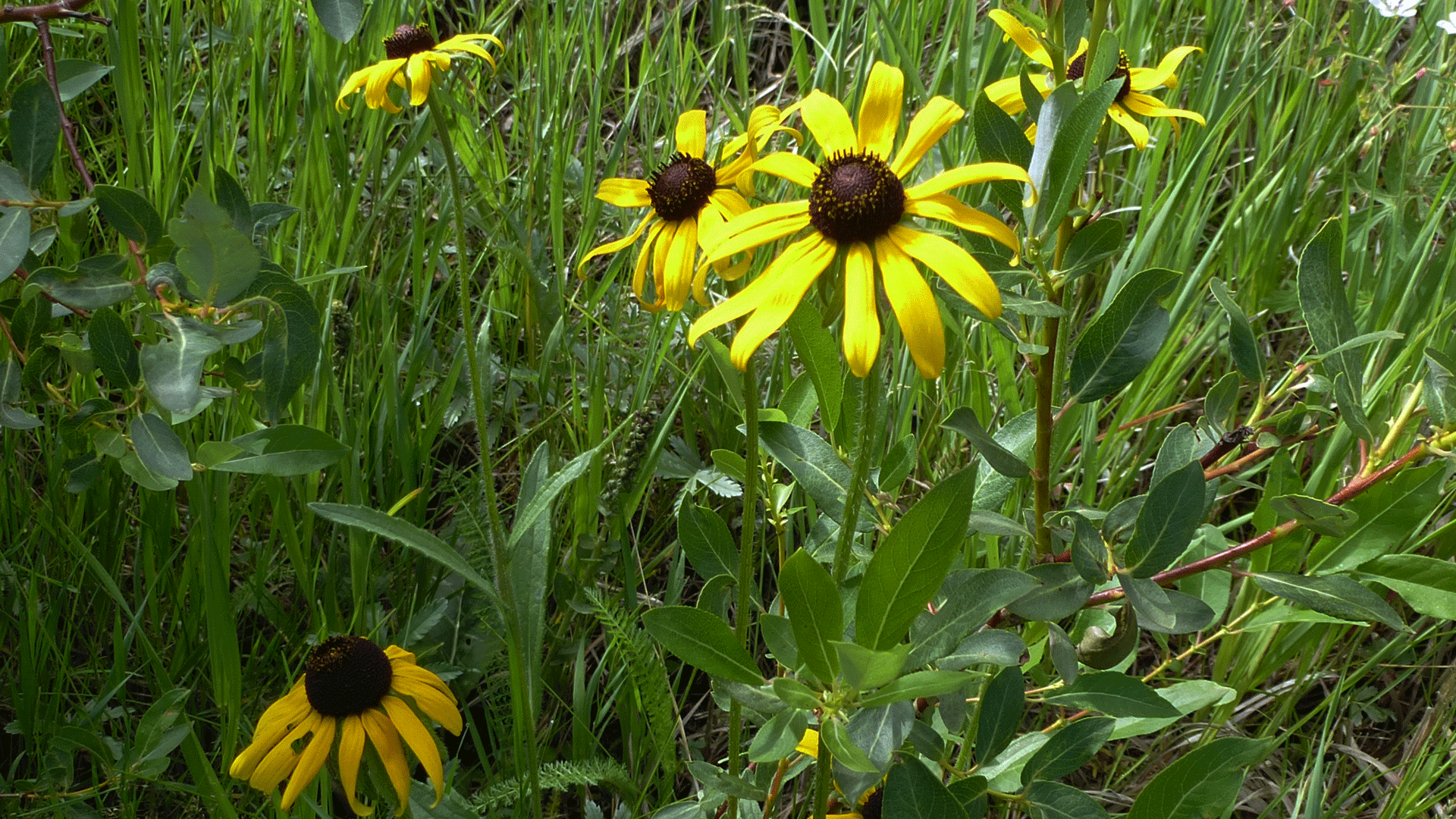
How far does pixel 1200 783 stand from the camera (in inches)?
42.6

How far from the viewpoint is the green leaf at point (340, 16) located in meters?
1.19

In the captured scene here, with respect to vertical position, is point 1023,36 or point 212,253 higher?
point 1023,36

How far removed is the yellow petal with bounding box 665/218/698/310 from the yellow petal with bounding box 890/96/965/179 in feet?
1.01

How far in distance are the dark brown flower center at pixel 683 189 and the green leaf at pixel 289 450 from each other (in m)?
0.47

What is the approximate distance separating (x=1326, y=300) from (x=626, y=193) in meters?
0.82

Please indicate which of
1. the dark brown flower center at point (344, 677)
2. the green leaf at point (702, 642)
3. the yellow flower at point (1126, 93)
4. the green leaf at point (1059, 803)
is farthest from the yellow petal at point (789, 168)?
the dark brown flower center at point (344, 677)

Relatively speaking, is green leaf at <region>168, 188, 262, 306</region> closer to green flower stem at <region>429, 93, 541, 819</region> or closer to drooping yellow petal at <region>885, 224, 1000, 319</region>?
green flower stem at <region>429, 93, 541, 819</region>

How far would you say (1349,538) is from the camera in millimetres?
1143

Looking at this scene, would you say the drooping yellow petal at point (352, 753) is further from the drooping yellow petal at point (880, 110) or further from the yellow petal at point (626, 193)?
the drooping yellow petal at point (880, 110)

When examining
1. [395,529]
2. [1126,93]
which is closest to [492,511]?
[395,529]

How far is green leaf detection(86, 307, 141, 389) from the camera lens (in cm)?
121

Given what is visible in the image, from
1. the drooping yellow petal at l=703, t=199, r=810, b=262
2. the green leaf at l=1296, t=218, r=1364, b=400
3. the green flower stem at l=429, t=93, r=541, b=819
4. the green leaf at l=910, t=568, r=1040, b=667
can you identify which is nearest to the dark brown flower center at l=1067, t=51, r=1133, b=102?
the green leaf at l=1296, t=218, r=1364, b=400

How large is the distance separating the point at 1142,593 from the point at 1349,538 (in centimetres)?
31

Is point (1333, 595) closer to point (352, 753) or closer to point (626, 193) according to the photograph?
point (626, 193)
